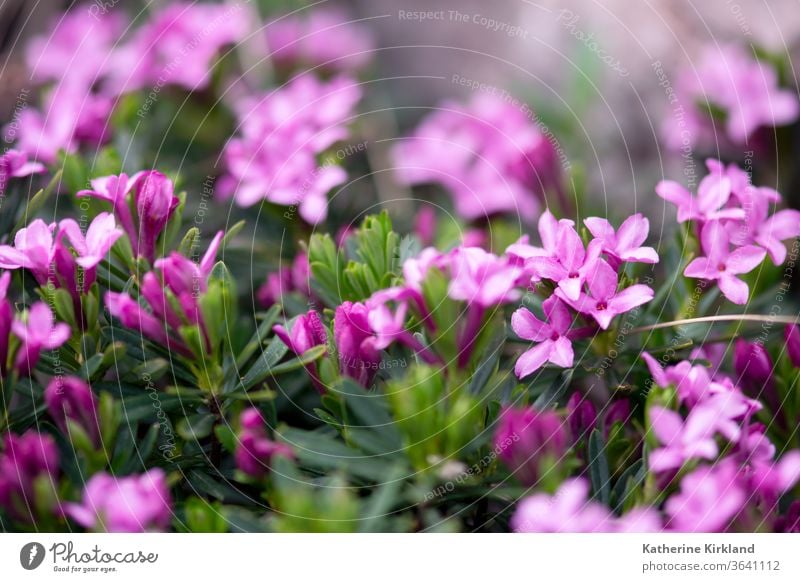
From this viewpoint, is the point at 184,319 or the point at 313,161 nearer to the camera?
the point at 184,319

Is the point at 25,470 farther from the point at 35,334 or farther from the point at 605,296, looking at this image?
the point at 605,296

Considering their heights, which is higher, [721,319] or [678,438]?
[721,319]

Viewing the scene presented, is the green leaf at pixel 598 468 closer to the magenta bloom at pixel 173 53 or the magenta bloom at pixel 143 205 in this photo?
the magenta bloom at pixel 143 205

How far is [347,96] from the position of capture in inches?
56.3

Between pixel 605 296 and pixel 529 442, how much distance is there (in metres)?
0.21

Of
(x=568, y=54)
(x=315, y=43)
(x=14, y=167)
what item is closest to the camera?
(x=14, y=167)

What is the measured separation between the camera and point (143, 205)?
1025 mm

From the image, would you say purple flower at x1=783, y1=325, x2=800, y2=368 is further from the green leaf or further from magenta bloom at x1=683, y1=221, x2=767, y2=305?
the green leaf

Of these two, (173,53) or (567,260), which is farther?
(173,53)

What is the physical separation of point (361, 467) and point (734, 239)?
578 millimetres

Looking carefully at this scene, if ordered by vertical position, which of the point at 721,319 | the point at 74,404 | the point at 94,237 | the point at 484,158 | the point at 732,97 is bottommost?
the point at 74,404

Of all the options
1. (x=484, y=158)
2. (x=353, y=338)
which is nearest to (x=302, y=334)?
(x=353, y=338)

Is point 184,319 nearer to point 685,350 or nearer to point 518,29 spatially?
point 685,350
